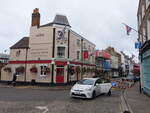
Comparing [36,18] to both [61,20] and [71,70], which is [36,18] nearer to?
[61,20]

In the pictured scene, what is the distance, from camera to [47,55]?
80.6ft

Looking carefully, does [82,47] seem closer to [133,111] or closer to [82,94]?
[82,94]

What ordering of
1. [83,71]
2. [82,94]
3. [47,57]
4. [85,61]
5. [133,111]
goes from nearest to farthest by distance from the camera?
[133,111]
[82,94]
[47,57]
[83,71]
[85,61]

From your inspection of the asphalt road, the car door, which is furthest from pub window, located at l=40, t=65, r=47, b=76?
the asphalt road

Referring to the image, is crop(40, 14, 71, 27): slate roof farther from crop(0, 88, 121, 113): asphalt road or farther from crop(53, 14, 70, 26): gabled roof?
crop(0, 88, 121, 113): asphalt road

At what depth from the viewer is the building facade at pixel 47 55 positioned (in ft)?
79.8

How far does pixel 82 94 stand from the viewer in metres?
12.3

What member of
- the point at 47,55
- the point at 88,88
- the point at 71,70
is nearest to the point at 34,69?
the point at 47,55

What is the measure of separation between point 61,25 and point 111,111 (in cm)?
1867

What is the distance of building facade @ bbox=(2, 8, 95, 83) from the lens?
24328 millimetres

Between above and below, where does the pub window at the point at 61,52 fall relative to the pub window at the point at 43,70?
above

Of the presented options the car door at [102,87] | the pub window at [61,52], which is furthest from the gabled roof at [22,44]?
the car door at [102,87]

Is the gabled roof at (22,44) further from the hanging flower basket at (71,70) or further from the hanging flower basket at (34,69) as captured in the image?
the hanging flower basket at (71,70)

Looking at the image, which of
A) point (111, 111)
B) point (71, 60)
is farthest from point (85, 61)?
point (111, 111)
